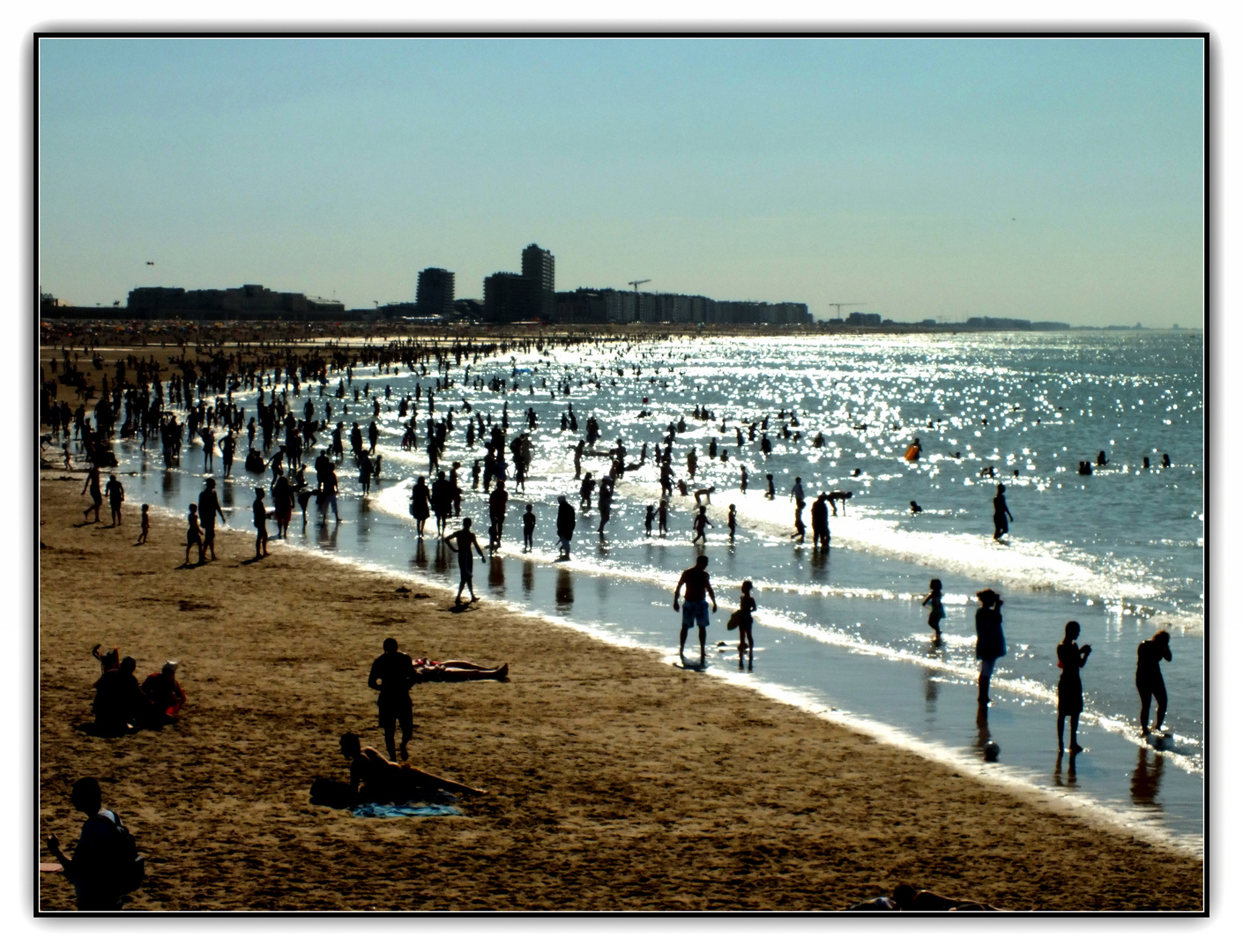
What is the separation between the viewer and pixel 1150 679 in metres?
12.1

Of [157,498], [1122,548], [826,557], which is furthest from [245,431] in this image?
[1122,548]

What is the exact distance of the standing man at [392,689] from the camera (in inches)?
397

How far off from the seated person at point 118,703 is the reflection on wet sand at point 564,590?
8.00 m

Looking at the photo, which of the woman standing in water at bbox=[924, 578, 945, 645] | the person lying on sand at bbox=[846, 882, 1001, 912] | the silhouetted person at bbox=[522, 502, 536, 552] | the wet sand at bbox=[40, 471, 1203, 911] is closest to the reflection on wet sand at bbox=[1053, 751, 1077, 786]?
the wet sand at bbox=[40, 471, 1203, 911]

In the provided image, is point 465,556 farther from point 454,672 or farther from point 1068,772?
point 1068,772

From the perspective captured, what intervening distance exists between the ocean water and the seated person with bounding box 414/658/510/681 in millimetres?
1470

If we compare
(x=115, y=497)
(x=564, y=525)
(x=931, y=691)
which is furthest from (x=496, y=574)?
(x=931, y=691)

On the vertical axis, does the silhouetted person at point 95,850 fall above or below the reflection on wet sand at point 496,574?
above

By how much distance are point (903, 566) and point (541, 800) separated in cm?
1624

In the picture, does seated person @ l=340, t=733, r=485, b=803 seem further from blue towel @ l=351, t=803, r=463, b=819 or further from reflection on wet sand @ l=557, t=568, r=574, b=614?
reflection on wet sand @ l=557, t=568, r=574, b=614

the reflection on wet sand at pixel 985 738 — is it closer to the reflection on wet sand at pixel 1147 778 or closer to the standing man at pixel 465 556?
the reflection on wet sand at pixel 1147 778

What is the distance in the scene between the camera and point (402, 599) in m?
18.0

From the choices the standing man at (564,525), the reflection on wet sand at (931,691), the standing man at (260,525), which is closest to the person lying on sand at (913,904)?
the reflection on wet sand at (931,691)

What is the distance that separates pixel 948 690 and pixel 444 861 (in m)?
7.78
